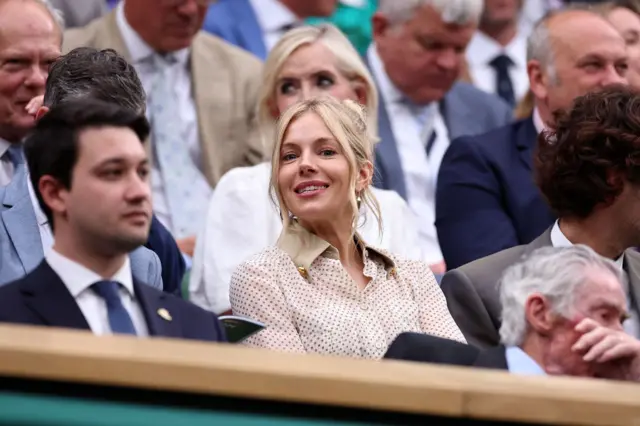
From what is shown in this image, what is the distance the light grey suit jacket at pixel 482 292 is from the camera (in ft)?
11.8

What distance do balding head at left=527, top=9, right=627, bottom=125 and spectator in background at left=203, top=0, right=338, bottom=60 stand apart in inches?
44.3

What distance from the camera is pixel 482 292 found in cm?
363

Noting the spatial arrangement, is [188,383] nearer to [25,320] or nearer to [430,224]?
[25,320]

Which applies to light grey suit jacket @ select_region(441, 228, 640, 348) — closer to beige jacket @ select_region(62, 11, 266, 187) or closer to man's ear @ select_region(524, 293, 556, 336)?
man's ear @ select_region(524, 293, 556, 336)

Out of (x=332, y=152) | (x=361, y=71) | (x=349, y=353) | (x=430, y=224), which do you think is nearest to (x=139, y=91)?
(x=332, y=152)

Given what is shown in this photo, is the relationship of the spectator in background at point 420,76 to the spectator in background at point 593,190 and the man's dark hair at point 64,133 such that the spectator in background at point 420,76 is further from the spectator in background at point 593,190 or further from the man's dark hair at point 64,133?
the man's dark hair at point 64,133

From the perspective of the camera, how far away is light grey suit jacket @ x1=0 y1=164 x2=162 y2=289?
10.9ft

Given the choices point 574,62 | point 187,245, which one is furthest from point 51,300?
point 574,62

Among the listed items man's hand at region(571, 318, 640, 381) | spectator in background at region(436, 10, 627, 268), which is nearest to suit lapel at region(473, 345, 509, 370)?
man's hand at region(571, 318, 640, 381)

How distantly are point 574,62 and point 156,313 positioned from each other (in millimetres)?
2299

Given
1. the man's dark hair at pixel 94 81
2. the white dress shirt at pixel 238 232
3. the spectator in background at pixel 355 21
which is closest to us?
the man's dark hair at pixel 94 81

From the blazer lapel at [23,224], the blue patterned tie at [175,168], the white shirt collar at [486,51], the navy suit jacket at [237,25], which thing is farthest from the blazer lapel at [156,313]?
the white shirt collar at [486,51]

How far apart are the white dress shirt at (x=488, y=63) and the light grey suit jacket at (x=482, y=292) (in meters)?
2.68

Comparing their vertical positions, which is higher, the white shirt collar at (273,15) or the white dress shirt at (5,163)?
the white dress shirt at (5,163)
